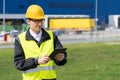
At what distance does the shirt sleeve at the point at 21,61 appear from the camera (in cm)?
525

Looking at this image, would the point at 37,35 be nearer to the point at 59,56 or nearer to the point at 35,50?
the point at 35,50

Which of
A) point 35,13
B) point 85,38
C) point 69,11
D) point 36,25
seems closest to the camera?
point 36,25

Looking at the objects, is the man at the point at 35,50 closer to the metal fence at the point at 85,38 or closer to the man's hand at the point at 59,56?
the man's hand at the point at 59,56

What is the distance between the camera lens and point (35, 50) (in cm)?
533

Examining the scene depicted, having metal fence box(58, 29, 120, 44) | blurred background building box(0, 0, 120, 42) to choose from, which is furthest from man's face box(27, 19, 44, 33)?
blurred background building box(0, 0, 120, 42)

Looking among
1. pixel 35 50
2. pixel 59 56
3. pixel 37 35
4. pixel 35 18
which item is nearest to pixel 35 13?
pixel 35 18

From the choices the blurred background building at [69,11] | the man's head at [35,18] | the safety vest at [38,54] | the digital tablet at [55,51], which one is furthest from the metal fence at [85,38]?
the digital tablet at [55,51]

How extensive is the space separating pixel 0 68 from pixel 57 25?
53.4 m

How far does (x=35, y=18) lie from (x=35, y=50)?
39 cm

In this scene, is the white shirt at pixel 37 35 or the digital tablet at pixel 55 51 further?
the white shirt at pixel 37 35

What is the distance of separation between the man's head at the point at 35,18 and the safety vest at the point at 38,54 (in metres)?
0.21

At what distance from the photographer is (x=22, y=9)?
83750mm

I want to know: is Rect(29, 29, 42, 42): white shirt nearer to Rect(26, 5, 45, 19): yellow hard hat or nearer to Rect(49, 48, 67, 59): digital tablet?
Rect(26, 5, 45, 19): yellow hard hat

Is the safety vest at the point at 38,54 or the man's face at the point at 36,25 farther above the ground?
the man's face at the point at 36,25
